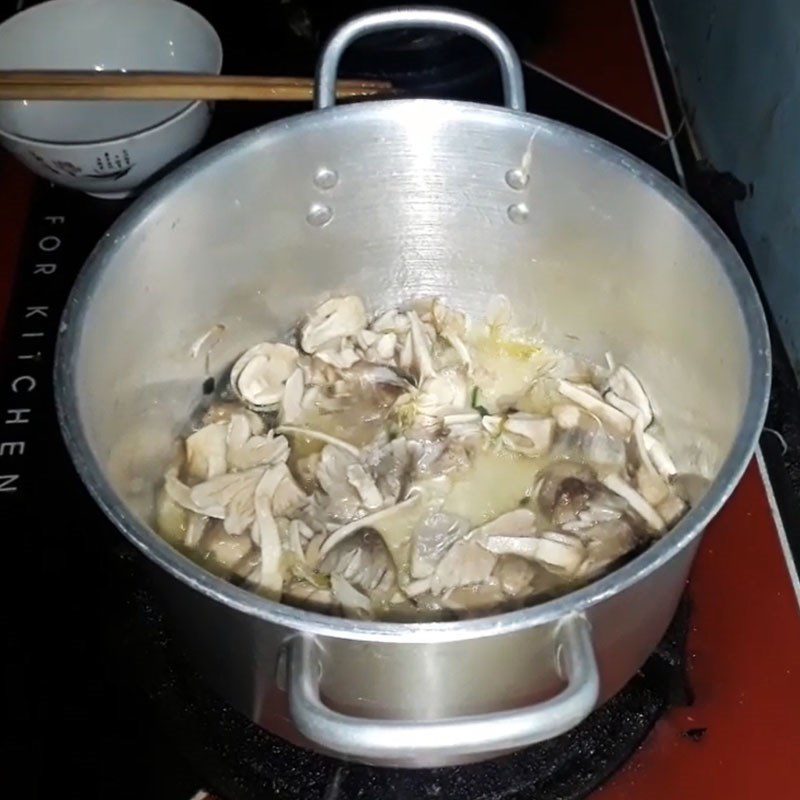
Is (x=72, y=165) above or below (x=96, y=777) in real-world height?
above

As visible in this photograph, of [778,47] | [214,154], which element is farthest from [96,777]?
[778,47]

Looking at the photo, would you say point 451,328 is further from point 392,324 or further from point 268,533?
point 268,533

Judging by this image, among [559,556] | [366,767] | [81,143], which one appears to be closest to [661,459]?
[559,556]

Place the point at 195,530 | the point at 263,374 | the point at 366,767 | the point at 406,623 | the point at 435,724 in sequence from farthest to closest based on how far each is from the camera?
the point at 263,374
the point at 195,530
the point at 366,767
the point at 406,623
the point at 435,724

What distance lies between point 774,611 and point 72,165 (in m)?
0.74

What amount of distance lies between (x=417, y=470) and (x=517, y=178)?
0.85 feet

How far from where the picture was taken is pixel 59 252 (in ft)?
3.29

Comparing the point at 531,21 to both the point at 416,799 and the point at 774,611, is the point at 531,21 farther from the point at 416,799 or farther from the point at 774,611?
the point at 416,799

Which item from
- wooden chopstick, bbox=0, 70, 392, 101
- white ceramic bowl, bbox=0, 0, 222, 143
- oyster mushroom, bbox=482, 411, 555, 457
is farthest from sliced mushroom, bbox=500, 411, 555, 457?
white ceramic bowl, bbox=0, 0, 222, 143

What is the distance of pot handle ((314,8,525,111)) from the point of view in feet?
2.50

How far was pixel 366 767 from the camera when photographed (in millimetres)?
727

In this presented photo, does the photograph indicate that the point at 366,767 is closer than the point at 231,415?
Yes

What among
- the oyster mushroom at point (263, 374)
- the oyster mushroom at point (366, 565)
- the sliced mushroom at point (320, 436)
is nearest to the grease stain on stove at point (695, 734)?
the oyster mushroom at point (366, 565)

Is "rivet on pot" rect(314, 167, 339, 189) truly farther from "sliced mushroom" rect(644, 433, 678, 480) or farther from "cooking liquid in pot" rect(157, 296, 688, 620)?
"sliced mushroom" rect(644, 433, 678, 480)
